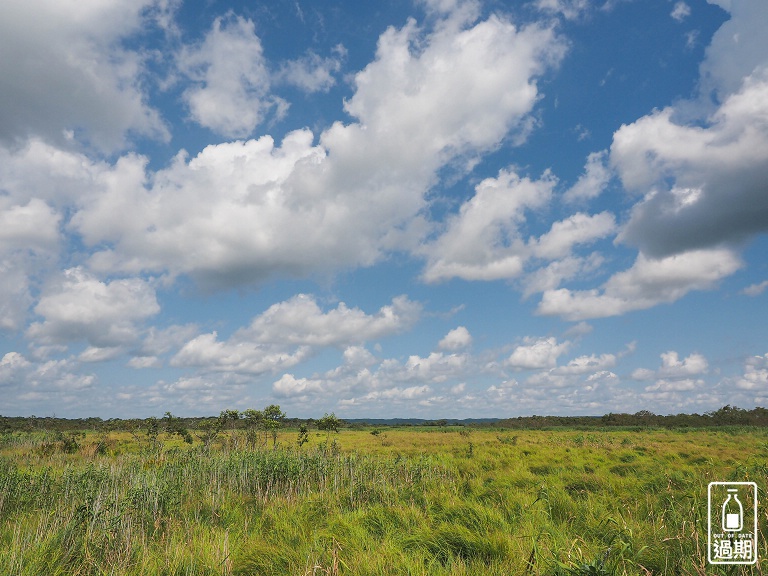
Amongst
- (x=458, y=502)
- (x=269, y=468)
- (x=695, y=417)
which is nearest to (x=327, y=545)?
(x=458, y=502)

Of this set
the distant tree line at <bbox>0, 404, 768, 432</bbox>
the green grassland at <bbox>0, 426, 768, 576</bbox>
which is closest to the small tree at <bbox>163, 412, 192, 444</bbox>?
the distant tree line at <bbox>0, 404, 768, 432</bbox>

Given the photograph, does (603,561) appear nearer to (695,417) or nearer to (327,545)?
(327,545)

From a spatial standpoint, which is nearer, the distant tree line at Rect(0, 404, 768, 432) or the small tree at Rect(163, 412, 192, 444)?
the distant tree line at Rect(0, 404, 768, 432)

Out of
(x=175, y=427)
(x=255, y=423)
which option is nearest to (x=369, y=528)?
(x=255, y=423)

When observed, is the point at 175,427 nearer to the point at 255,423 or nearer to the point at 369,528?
the point at 255,423

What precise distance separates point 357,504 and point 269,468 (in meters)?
4.68

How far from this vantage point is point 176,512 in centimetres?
994

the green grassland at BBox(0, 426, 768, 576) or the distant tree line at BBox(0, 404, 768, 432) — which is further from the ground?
the green grassland at BBox(0, 426, 768, 576)

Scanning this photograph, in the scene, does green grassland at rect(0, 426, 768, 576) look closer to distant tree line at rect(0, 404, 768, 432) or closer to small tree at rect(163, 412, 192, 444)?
distant tree line at rect(0, 404, 768, 432)

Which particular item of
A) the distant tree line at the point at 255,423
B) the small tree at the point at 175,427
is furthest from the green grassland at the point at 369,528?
the small tree at the point at 175,427

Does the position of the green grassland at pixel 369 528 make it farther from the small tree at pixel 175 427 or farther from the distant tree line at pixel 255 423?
the small tree at pixel 175 427

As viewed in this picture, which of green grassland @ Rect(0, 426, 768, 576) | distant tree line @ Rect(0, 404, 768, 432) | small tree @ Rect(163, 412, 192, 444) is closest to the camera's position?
green grassland @ Rect(0, 426, 768, 576)

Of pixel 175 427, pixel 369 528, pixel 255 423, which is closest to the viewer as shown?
pixel 369 528

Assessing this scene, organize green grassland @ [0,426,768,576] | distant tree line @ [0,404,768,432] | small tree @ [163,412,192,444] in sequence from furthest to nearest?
small tree @ [163,412,192,444] < distant tree line @ [0,404,768,432] < green grassland @ [0,426,768,576]
